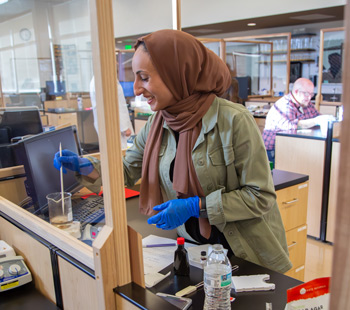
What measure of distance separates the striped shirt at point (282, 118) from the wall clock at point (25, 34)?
672 cm

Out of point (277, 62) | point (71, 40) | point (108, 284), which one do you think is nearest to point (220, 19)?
point (277, 62)

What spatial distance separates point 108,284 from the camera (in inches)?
36.5

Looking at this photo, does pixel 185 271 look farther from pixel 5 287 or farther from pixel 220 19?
pixel 220 19

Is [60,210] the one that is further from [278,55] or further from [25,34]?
[278,55]

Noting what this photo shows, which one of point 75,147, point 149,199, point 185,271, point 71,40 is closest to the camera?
point 185,271

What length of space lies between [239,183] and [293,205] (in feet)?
3.59

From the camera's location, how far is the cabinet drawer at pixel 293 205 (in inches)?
84.0

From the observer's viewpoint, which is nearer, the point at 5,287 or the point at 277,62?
the point at 5,287

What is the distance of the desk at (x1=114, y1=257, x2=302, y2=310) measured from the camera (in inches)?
35.2

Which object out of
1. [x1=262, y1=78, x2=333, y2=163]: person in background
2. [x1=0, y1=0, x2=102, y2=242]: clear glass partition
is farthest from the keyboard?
[x1=0, y1=0, x2=102, y2=242]: clear glass partition

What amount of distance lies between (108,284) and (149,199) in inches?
19.3

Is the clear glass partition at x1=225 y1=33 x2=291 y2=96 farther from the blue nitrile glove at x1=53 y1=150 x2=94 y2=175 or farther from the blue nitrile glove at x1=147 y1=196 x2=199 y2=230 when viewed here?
the blue nitrile glove at x1=147 y1=196 x2=199 y2=230

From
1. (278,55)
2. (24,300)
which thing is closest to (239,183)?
(24,300)

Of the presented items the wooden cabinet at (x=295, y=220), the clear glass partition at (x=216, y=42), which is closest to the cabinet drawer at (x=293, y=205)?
the wooden cabinet at (x=295, y=220)
